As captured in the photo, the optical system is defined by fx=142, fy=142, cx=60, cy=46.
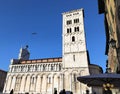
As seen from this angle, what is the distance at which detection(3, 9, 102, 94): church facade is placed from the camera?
124 ft

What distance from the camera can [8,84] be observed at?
44.6m

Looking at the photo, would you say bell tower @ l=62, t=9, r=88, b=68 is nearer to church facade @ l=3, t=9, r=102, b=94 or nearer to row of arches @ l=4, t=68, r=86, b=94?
church facade @ l=3, t=9, r=102, b=94

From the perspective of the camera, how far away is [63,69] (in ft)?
129

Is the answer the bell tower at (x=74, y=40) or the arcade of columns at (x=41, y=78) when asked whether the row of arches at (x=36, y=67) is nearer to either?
the arcade of columns at (x=41, y=78)

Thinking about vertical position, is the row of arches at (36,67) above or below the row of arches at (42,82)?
above

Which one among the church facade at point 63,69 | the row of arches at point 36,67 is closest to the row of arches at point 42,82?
the church facade at point 63,69

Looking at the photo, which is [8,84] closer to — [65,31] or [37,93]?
[37,93]

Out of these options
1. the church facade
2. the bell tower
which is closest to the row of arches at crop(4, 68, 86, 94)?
the church facade

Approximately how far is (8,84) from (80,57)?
79.1ft

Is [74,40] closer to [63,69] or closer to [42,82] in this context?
[63,69]

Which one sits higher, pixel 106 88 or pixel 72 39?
pixel 72 39

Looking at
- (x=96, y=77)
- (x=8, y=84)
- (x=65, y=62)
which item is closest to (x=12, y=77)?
(x=8, y=84)

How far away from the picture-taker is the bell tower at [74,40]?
128ft

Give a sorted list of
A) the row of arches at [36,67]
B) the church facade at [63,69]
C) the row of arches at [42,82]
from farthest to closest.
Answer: the row of arches at [36,67]
the church facade at [63,69]
the row of arches at [42,82]
